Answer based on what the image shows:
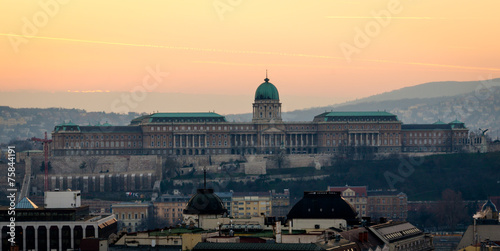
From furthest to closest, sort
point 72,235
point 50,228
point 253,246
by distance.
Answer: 1. point 72,235
2. point 50,228
3. point 253,246

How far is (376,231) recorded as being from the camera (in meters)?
96.4

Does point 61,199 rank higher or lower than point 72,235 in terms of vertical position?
higher

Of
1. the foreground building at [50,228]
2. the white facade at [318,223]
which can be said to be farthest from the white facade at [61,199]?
the white facade at [318,223]

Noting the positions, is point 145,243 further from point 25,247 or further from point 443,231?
point 443,231

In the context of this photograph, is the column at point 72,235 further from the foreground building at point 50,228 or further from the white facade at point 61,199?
the white facade at point 61,199

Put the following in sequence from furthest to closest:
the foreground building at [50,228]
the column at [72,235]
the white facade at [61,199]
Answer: the white facade at [61,199] → the column at [72,235] → the foreground building at [50,228]

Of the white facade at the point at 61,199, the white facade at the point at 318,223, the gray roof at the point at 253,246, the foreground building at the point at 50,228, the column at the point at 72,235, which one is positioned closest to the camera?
the gray roof at the point at 253,246

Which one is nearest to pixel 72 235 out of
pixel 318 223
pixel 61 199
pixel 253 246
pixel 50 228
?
pixel 50 228

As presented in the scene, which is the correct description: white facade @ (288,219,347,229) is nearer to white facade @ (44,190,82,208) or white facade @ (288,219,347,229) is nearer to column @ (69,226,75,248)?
column @ (69,226,75,248)

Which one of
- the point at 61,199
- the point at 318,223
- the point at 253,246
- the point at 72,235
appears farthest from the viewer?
the point at 61,199

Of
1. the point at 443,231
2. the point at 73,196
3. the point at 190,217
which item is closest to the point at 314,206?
the point at 190,217

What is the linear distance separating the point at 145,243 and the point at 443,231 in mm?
105958

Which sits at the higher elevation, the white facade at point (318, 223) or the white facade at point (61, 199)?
the white facade at point (61, 199)

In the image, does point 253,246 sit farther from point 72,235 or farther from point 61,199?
point 61,199
